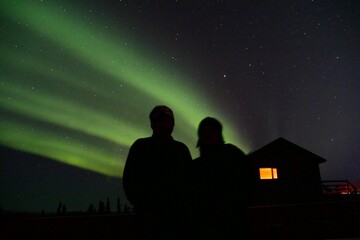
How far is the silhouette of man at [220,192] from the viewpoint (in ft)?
7.02

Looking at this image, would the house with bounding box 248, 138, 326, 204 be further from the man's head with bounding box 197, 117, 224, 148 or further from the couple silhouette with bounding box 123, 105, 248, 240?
the couple silhouette with bounding box 123, 105, 248, 240

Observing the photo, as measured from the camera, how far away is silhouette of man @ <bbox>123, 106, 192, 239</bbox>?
6.75ft

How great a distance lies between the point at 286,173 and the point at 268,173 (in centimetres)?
150

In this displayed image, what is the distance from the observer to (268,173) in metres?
22.6

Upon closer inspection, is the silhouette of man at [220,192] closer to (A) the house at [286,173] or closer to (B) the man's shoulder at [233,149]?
(B) the man's shoulder at [233,149]

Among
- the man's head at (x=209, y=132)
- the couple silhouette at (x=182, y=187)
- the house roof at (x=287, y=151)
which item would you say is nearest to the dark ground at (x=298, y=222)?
the couple silhouette at (x=182, y=187)

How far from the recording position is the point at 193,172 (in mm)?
2330

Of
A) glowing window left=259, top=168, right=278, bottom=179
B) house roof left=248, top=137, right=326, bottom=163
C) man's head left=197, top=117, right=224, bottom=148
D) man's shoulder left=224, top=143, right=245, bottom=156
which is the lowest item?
man's shoulder left=224, top=143, right=245, bottom=156

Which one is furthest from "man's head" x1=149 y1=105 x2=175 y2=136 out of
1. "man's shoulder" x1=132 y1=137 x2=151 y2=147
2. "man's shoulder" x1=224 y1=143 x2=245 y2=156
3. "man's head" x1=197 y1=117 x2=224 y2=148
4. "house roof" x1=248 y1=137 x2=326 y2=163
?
"house roof" x1=248 y1=137 x2=326 y2=163

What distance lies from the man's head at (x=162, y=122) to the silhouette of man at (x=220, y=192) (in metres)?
0.38

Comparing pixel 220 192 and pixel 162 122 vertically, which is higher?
pixel 162 122

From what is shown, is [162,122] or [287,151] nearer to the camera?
[162,122]

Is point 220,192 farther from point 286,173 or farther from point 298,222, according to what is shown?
point 286,173

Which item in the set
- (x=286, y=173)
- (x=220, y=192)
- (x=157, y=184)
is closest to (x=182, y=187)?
(x=157, y=184)
